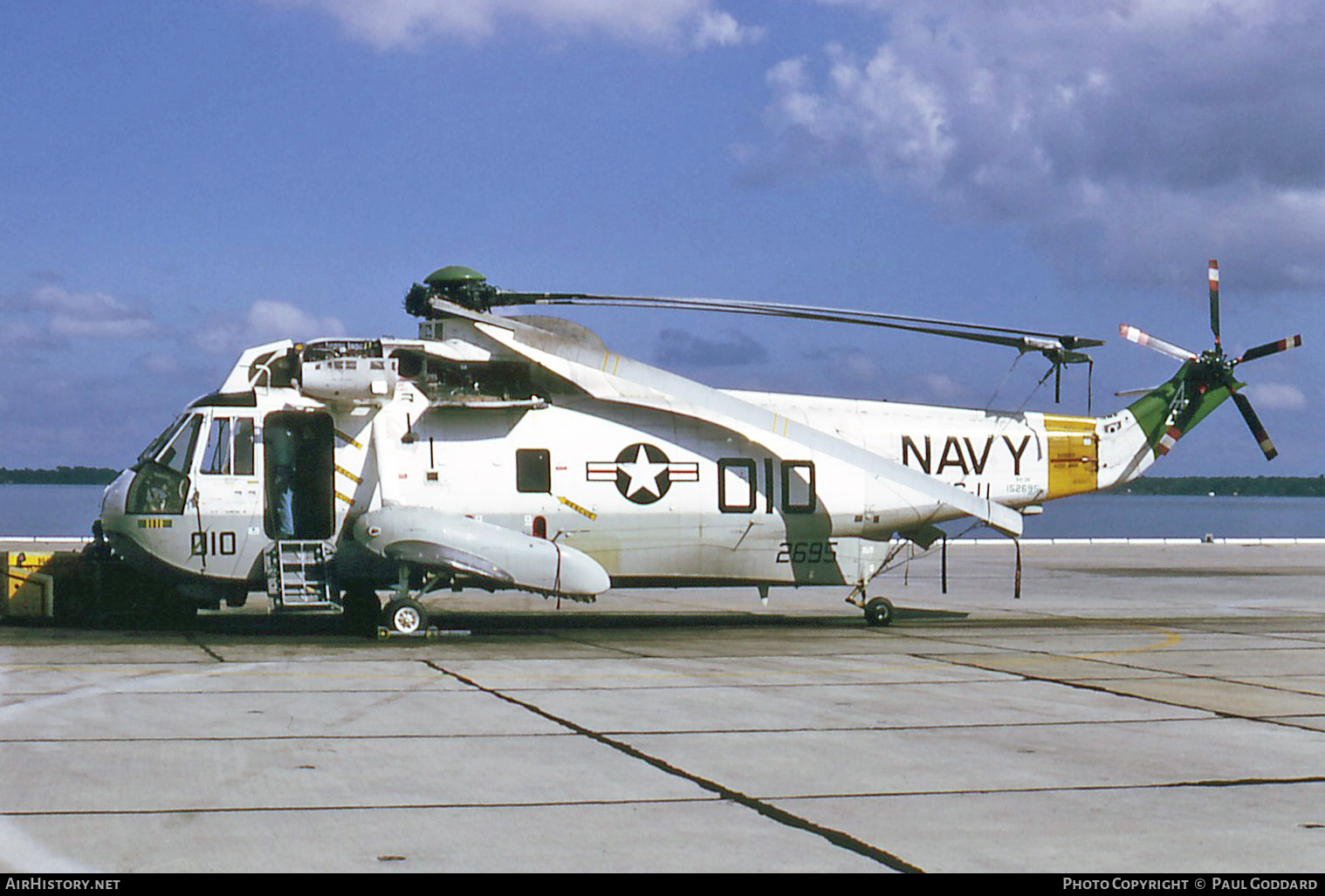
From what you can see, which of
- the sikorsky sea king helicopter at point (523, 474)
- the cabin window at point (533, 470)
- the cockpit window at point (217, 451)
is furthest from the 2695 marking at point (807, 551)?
the cockpit window at point (217, 451)

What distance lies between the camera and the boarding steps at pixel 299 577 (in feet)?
62.1

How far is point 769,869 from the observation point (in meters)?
6.86

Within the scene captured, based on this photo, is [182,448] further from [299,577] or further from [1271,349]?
[1271,349]

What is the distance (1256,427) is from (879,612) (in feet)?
25.2

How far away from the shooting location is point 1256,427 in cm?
2370

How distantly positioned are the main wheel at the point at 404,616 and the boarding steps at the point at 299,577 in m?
0.94

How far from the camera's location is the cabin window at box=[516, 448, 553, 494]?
792 inches

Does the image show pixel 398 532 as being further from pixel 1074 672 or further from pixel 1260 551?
pixel 1260 551

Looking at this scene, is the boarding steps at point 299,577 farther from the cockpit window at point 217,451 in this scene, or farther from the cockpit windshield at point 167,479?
the cockpit windshield at point 167,479

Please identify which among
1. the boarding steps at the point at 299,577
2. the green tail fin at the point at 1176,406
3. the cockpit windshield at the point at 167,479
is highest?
the green tail fin at the point at 1176,406

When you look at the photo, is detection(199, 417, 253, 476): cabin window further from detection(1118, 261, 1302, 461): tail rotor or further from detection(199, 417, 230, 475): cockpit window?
detection(1118, 261, 1302, 461): tail rotor

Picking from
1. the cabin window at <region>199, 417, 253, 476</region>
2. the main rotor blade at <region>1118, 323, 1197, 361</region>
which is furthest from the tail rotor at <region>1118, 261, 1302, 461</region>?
the cabin window at <region>199, 417, 253, 476</region>

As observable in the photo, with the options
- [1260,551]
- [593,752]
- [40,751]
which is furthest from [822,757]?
[1260,551]

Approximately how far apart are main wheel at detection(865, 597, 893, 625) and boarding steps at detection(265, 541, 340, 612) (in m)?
7.81
